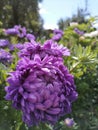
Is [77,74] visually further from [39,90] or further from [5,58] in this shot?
[39,90]

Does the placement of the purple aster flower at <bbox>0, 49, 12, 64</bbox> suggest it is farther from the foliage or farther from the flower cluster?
the flower cluster

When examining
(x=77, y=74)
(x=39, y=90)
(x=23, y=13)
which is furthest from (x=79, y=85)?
(x=23, y=13)

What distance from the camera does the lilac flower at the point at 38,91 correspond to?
134 cm

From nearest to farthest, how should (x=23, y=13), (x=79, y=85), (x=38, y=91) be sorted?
(x=38, y=91), (x=79, y=85), (x=23, y=13)

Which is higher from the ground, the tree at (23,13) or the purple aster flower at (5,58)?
the tree at (23,13)

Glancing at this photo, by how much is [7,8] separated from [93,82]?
22120 mm

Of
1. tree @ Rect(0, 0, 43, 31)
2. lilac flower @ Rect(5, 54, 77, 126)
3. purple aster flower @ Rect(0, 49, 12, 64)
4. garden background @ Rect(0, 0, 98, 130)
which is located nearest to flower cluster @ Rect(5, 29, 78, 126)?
lilac flower @ Rect(5, 54, 77, 126)

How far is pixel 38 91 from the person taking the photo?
1.35 meters

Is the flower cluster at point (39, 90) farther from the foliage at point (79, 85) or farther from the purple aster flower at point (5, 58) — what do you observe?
Result: the purple aster flower at point (5, 58)

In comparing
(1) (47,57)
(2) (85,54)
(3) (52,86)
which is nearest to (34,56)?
(1) (47,57)

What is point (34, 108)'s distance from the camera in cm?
134

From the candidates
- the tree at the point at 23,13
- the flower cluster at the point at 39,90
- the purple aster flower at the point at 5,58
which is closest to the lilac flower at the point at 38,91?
the flower cluster at the point at 39,90

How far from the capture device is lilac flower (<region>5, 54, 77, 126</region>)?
4.40 feet

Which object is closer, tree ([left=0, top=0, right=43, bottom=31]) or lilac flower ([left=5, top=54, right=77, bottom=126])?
lilac flower ([left=5, top=54, right=77, bottom=126])
